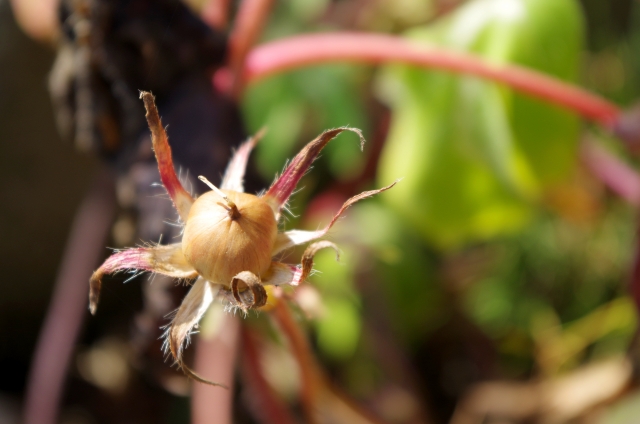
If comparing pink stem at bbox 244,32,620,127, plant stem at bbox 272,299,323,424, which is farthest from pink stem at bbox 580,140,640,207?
plant stem at bbox 272,299,323,424

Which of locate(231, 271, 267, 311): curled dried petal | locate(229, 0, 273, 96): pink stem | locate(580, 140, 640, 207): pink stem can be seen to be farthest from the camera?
locate(580, 140, 640, 207): pink stem

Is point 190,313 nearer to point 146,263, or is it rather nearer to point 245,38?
point 146,263

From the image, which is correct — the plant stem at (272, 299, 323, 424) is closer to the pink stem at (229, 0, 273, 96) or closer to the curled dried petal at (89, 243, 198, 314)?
the curled dried petal at (89, 243, 198, 314)

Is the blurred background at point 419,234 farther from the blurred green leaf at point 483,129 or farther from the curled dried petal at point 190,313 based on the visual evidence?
the curled dried petal at point 190,313

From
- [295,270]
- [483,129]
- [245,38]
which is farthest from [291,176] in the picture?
[483,129]

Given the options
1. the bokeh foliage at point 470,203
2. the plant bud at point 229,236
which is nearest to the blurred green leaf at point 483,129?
the bokeh foliage at point 470,203

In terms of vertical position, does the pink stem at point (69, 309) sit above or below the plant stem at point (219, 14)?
below

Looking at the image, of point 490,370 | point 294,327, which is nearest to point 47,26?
point 294,327
